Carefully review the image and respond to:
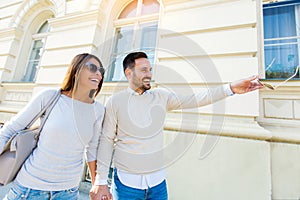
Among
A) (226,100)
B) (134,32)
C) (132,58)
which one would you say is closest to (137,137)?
(132,58)

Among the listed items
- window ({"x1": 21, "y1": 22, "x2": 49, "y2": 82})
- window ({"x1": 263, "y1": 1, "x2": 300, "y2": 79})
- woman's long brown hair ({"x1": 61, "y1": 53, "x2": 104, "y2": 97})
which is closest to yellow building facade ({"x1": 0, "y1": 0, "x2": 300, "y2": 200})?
window ({"x1": 263, "y1": 1, "x2": 300, "y2": 79})

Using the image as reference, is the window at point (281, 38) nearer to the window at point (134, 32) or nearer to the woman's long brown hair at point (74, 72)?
the window at point (134, 32)

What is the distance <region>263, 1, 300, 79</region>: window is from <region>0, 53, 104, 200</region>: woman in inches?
105

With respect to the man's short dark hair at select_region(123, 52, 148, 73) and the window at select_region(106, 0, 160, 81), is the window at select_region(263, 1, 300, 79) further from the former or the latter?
the man's short dark hair at select_region(123, 52, 148, 73)

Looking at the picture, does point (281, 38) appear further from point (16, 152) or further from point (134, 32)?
point (16, 152)

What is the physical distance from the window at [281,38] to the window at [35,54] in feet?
18.7

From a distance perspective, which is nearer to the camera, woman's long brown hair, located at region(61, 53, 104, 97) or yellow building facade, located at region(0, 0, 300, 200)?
woman's long brown hair, located at region(61, 53, 104, 97)

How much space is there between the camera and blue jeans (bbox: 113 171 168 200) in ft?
4.46

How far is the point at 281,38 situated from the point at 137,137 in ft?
9.33

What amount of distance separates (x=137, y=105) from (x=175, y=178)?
1543 mm

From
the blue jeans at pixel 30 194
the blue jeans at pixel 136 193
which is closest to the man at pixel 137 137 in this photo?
the blue jeans at pixel 136 193

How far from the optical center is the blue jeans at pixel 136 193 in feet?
4.46

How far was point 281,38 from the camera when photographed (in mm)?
2717

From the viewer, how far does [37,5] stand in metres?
5.33
